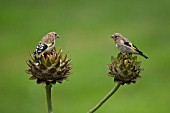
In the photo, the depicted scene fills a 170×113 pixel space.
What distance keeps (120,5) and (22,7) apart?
16.2 feet

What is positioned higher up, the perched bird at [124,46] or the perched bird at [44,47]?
the perched bird at [124,46]

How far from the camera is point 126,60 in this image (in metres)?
5.47

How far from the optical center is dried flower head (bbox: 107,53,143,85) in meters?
5.39

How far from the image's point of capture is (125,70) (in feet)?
17.7

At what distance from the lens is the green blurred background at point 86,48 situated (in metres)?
17.5

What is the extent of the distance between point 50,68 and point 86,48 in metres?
16.8

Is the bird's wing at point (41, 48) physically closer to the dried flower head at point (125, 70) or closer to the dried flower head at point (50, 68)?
the dried flower head at point (50, 68)

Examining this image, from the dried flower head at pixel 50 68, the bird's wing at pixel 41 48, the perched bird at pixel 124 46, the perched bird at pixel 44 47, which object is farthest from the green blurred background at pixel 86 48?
the dried flower head at pixel 50 68

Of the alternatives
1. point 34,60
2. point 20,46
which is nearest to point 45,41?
point 34,60

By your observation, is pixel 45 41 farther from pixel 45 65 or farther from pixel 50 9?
pixel 50 9

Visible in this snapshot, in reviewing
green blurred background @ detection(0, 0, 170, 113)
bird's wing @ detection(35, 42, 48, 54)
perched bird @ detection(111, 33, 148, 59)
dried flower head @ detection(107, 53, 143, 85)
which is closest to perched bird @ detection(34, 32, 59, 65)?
bird's wing @ detection(35, 42, 48, 54)

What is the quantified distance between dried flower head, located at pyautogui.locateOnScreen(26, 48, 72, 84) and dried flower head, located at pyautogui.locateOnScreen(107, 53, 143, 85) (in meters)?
0.48

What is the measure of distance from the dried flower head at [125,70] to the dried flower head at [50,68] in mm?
481

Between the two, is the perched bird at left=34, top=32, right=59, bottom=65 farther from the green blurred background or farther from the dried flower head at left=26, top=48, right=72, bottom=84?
the green blurred background
